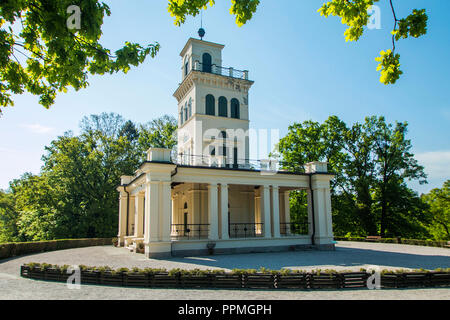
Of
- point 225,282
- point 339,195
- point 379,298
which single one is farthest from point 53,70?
point 339,195

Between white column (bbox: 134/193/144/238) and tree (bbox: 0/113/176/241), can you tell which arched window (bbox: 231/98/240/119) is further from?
tree (bbox: 0/113/176/241)

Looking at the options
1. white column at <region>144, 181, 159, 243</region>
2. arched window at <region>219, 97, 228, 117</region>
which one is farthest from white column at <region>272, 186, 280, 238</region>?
white column at <region>144, 181, 159, 243</region>

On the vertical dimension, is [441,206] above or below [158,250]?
above

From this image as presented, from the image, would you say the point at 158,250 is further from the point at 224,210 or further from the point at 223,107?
the point at 223,107

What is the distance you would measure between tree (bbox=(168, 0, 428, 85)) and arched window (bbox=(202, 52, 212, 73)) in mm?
22508

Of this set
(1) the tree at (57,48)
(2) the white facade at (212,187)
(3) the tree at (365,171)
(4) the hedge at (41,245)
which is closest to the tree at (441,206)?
(3) the tree at (365,171)

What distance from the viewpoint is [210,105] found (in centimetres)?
2797

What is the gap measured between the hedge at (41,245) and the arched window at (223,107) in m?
15.8

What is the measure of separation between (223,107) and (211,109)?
1.24 metres

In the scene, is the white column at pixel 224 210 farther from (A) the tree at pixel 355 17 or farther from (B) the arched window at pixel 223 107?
(A) the tree at pixel 355 17

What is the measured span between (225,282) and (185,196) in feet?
55.5

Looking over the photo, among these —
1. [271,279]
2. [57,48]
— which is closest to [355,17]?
[57,48]

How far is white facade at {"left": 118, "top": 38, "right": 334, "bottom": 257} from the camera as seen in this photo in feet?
65.4

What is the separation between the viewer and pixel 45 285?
11.2 metres
